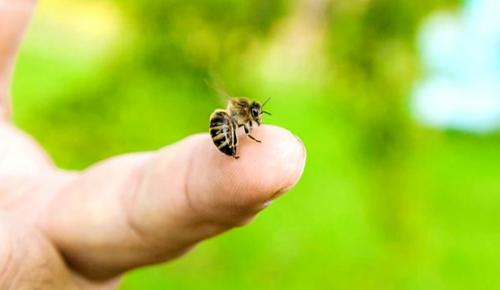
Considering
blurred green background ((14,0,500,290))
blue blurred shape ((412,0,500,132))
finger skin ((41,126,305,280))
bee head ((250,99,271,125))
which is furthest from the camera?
blue blurred shape ((412,0,500,132))

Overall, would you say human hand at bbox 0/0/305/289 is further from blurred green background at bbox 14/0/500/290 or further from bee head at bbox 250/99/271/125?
blurred green background at bbox 14/0/500/290

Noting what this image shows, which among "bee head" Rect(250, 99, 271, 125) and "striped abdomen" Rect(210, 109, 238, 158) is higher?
"bee head" Rect(250, 99, 271, 125)

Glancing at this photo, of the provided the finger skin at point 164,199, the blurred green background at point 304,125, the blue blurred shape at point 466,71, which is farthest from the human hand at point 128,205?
the blue blurred shape at point 466,71

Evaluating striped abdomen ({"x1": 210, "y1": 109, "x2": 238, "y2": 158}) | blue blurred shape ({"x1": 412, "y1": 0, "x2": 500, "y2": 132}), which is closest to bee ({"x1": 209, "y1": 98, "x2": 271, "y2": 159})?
striped abdomen ({"x1": 210, "y1": 109, "x2": 238, "y2": 158})

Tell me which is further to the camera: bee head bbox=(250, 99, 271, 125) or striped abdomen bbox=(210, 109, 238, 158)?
bee head bbox=(250, 99, 271, 125)

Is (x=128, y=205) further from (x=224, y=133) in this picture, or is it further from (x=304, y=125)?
(x=304, y=125)

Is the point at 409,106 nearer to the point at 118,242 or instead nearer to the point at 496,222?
the point at 496,222

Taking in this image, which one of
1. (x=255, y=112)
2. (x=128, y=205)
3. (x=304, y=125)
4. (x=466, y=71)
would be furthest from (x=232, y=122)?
(x=466, y=71)

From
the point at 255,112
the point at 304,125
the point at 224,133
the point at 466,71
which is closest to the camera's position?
the point at 224,133
